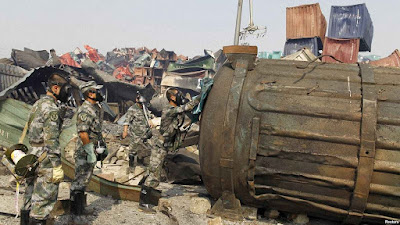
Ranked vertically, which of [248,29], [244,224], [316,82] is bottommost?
[244,224]

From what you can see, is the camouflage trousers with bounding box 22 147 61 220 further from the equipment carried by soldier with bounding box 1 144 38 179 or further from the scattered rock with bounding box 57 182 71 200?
the scattered rock with bounding box 57 182 71 200

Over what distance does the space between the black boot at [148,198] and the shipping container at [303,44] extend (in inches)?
707

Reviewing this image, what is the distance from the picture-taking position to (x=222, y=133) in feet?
13.6

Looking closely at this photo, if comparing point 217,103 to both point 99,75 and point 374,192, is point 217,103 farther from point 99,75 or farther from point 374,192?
point 99,75

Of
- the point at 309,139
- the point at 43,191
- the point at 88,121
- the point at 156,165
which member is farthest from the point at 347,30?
the point at 43,191

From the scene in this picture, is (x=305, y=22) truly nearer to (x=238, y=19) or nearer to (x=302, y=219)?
(x=238, y=19)

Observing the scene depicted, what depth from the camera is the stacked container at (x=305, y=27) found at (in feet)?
65.4

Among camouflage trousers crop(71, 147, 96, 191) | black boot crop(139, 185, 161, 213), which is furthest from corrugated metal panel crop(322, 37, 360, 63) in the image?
camouflage trousers crop(71, 147, 96, 191)

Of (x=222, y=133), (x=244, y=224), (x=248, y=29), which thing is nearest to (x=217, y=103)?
(x=222, y=133)

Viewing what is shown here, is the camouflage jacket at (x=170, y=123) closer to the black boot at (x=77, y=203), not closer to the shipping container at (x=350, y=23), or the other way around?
the black boot at (x=77, y=203)

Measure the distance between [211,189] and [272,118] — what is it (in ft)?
4.64

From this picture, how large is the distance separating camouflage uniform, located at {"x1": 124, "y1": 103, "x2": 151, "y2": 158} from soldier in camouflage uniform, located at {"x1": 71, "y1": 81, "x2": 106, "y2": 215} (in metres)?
3.33

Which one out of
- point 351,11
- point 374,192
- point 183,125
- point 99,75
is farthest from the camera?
point 351,11

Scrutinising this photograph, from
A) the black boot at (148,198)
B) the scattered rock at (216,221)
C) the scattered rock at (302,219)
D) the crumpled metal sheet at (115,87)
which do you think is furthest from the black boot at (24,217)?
the crumpled metal sheet at (115,87)
